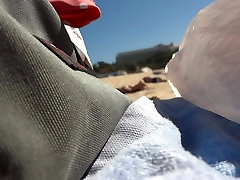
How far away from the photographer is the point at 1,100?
1.08 ft

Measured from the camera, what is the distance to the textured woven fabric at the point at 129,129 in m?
0.43

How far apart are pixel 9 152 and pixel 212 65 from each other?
0.31 meters

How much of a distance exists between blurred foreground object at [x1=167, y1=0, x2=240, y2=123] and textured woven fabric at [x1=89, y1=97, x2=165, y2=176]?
0.08 m

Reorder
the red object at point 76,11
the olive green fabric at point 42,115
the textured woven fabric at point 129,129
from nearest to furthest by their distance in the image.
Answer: the olive green fabric at point 42,115 → the textured woven fabric at point 129,129 → the red object at point 76,11

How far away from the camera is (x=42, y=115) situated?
1.16 feet

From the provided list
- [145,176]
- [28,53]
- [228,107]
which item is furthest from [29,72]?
[228,107]

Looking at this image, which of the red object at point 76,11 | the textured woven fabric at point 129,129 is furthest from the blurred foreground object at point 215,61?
the red object at point 76,11

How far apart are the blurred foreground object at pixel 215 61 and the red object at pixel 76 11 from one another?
0.60ft

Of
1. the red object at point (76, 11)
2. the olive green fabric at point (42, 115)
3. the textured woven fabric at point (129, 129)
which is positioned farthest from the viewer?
the red object at point (76, 11)

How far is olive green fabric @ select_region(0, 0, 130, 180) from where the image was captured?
321mm

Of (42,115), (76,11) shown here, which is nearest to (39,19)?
(76,11)

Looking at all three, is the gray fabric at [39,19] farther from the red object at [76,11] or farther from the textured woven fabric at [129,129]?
the textured woven fabric at [129,129]

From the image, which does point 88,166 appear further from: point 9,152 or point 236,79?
point 236,79

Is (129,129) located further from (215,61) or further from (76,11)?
(76,11)
